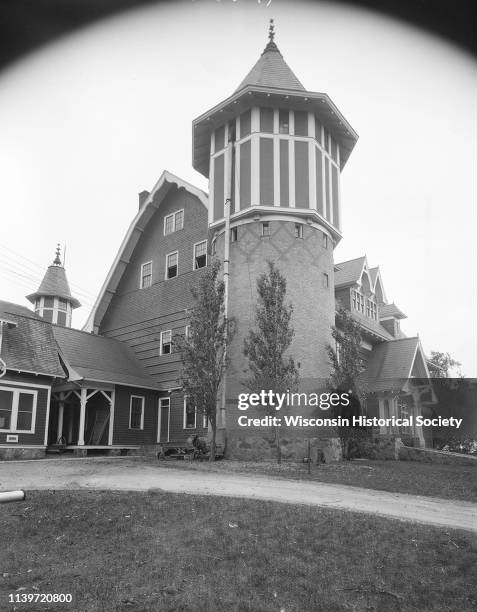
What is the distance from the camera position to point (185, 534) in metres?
8.86

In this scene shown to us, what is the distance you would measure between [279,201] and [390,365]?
11.1 meters

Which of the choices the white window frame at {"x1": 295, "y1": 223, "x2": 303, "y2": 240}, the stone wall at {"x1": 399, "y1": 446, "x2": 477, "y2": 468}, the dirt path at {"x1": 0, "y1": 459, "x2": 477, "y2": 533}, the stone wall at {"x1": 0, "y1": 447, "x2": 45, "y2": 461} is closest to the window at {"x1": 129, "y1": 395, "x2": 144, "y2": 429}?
the stone wall at {"x1": 0, "y1": 447, "x2": 45, "y2": 461}

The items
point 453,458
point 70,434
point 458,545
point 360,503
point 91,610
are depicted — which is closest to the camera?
point 91,610

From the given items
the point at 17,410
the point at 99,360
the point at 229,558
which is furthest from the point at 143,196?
the point at 229,558

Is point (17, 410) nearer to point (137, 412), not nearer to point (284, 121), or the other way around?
Result: point (137, 412)

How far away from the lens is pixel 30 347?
23.2m

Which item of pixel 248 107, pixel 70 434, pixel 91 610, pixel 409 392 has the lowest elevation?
pixel 91 610

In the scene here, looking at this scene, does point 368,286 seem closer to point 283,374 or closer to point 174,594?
point 283,374

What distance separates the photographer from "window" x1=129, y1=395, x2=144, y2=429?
26.2 m

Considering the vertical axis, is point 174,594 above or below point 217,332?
below

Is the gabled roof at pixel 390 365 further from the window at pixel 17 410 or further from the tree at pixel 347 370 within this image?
the window at pixel 17 410

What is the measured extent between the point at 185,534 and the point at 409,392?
21.9m

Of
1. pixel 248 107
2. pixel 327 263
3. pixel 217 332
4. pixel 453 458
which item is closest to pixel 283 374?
pixel 217 332

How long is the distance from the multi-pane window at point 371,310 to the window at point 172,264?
10.8m
